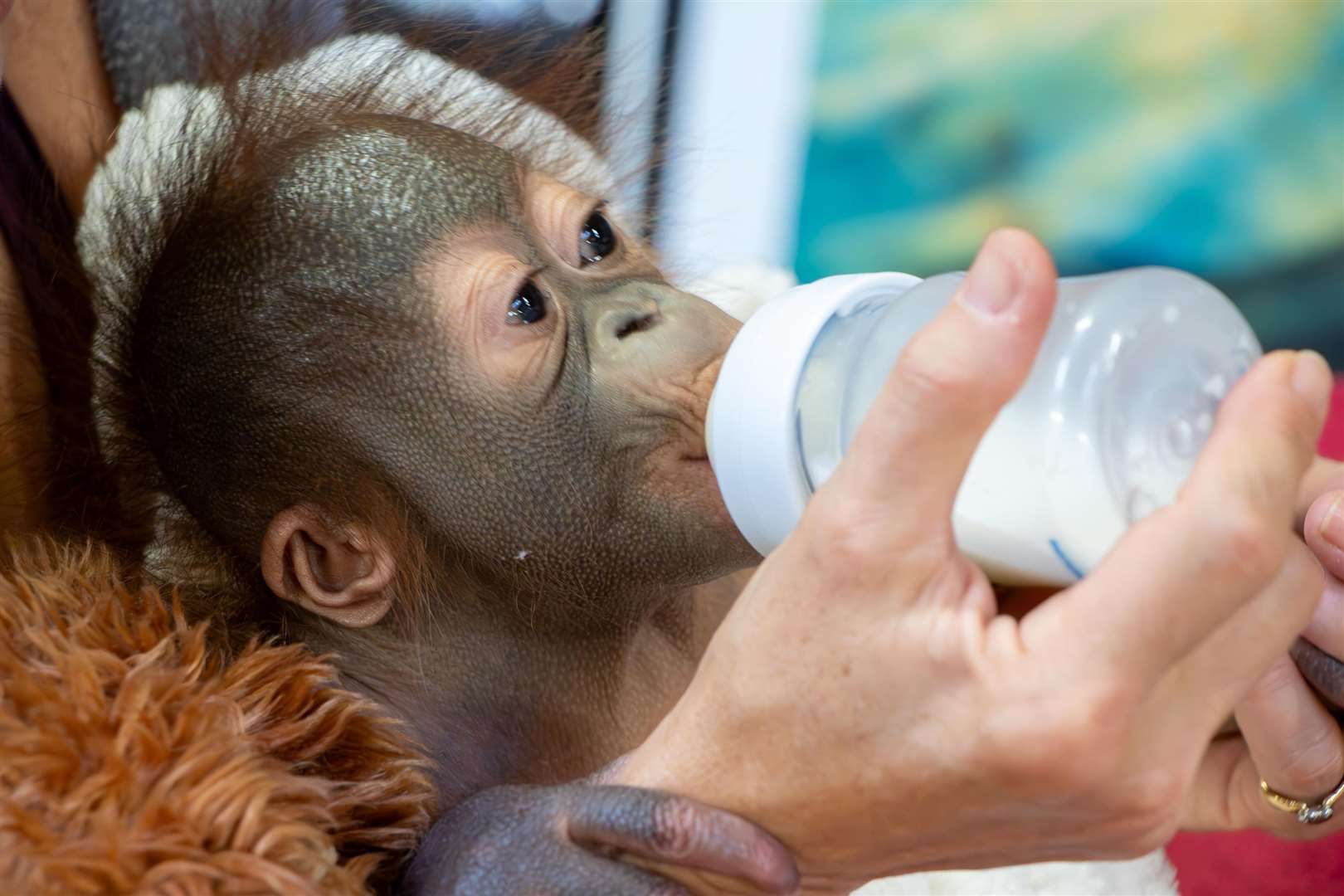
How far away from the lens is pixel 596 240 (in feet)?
3.19

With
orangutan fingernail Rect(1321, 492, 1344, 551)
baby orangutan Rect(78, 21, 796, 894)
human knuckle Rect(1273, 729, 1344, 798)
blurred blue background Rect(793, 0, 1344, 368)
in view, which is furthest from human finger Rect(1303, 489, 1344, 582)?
blurred blue background Rect(793, 0, 1344, 368)

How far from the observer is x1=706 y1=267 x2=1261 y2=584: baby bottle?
59 cm

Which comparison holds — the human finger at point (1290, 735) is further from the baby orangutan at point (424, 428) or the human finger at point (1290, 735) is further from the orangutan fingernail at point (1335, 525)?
the baby orangutan at point (424, 428)

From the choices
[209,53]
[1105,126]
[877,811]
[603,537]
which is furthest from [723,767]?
[1105,126]

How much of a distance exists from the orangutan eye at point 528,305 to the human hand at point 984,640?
1.03 feet

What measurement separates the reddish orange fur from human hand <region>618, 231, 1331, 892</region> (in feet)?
0.73

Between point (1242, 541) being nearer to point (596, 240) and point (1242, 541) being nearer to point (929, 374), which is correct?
point (929, 374)

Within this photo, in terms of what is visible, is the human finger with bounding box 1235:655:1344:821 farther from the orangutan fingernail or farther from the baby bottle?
the baby bottle

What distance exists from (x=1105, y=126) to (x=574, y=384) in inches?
66.3

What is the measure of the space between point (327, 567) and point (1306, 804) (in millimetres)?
648

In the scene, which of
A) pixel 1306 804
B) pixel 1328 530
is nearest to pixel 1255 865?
pixel 1306 804

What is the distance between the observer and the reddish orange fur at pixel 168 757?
613 mm

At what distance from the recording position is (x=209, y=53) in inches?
43.4

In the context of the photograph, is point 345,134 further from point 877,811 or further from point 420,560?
point 877,811
